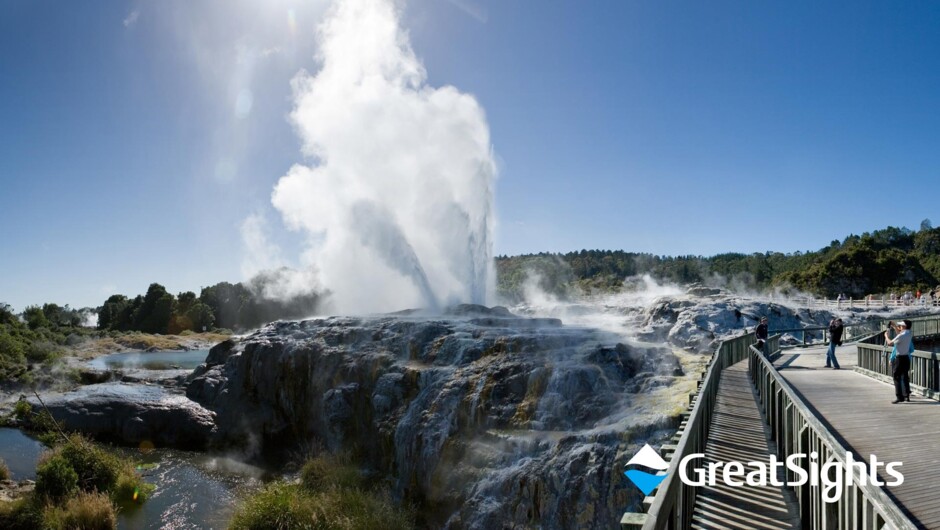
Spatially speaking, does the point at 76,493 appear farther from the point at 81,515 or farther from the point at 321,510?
the point at 321,510

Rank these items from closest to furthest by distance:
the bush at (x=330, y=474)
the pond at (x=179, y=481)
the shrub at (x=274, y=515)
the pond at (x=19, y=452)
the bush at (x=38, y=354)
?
the shrub at (x=274, y=515) < the pond at (x=179, y=481) < the bush at (x=330, y=474) < the pond at (x=19, y=452) < the bush at (x=38, y=354)

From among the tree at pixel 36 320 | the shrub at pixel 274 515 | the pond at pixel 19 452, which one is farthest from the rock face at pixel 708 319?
the tree at pixel 36 320

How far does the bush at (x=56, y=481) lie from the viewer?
20.3m

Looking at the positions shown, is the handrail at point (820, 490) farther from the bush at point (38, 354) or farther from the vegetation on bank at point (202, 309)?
the vegetation on bank at point (202, 309)

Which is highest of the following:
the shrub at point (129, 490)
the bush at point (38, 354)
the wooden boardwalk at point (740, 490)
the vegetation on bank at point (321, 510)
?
the wooden boardwalk at point (740, 490)

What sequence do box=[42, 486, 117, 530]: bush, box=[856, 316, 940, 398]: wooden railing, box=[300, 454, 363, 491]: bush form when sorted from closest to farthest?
box=[856, 316, 940, 398]: wooden railing → box=[42, 486, 117, 530]: bush → box=[300, 454, 363, 491]: bush

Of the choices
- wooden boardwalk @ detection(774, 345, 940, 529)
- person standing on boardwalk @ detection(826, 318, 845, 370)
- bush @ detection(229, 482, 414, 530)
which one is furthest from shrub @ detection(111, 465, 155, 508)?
person standing on boardwalk @ detection(826, 318, 845, 370)

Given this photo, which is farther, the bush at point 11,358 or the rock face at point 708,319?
the bush at point 11,358

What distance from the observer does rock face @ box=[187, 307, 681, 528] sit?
17.2 meters

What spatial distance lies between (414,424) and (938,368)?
17528 mm

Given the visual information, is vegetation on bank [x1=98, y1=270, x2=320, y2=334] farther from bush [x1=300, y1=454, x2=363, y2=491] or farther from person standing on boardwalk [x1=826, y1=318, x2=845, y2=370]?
person standing on boardwalk [x1=826, y1=318, x2=845, y2=370]

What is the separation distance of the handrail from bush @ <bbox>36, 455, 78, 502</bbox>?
24.6 m

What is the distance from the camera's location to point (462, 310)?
1390 inches

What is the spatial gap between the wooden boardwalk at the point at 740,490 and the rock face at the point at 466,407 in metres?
4.81
